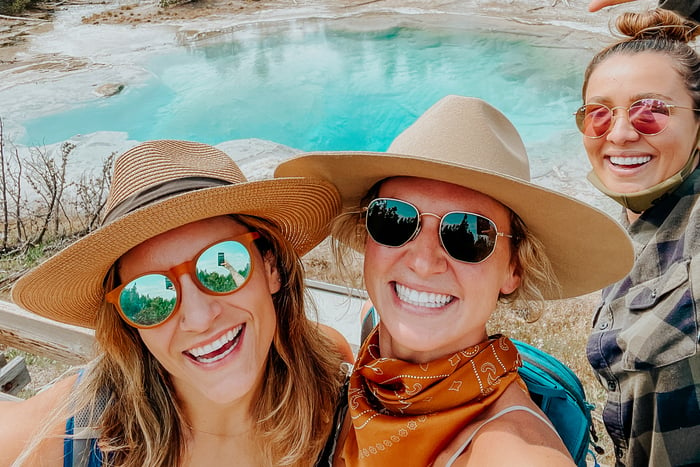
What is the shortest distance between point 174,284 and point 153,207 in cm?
26

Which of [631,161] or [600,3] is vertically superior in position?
[600,3]

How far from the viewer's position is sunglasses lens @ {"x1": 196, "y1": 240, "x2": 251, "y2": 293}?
151 cm

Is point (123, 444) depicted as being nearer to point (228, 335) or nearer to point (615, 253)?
point (228, 335)

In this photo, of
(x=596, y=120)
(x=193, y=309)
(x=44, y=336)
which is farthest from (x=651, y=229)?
(x=44, y=336)

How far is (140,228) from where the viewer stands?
1.41 meters

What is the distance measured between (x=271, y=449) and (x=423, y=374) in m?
0.66

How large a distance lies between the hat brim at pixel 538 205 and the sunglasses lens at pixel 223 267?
13.5 inches

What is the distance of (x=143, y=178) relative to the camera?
1533 mm

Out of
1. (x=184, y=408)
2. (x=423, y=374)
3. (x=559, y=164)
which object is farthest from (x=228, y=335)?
(x=559, y=164)

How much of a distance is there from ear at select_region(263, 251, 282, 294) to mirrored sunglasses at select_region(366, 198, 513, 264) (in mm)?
460

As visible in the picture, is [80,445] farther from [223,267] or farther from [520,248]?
[520,248]

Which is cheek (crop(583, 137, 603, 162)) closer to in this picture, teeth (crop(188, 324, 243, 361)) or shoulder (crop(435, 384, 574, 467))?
shoulder (crop(435, 384, 574, 467))

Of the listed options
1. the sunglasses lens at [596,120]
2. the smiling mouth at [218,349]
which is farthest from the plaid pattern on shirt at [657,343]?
the smiling mouth at [218,349]

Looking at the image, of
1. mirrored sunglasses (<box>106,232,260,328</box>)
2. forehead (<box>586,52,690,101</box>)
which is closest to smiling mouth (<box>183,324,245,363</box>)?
mirrored sunglasses (<box>106,232,260,328</box>)
